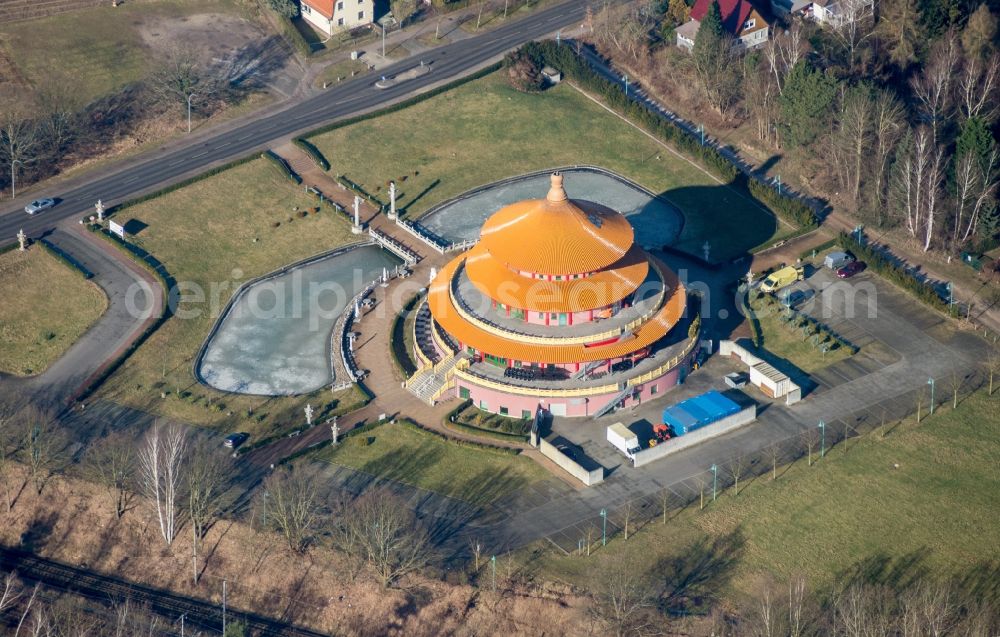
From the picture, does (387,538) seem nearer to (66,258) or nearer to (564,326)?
(564,326)

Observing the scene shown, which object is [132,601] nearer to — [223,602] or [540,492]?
[223,602]

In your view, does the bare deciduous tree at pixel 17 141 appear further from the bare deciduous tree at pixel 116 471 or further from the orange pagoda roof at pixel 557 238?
the orange pagoda roof at pixel 557 238

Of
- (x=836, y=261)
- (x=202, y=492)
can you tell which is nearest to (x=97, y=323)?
(x=202, y=492)

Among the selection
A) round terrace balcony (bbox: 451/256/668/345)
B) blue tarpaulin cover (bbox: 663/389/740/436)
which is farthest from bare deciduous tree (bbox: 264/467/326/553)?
blue tarpaulin cover (bbox: 663/389/740/436)

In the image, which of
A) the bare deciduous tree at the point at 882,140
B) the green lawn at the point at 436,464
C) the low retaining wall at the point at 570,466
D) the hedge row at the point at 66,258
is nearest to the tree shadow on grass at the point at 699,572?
the low retaining wall at the point at 570,466

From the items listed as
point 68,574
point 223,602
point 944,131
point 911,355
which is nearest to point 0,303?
point 68,574
